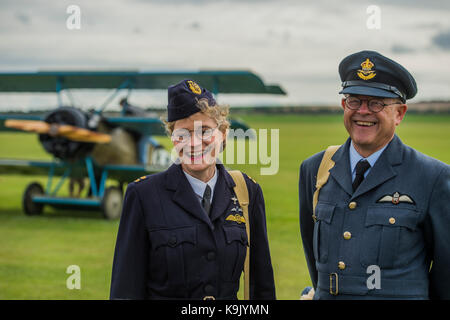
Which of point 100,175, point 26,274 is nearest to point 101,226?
point 100,175

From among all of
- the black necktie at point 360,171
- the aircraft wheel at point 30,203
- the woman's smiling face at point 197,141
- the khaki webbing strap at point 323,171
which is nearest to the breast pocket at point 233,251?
the woman's smiling face at point 197,141

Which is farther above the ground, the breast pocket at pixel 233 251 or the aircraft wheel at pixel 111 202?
the breast pocket at pixel 233 251

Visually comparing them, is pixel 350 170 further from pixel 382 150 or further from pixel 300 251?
pixel 300 251

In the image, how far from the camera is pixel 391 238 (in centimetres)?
203

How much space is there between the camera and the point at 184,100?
199 cm

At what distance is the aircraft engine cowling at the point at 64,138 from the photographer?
10047 millimetres

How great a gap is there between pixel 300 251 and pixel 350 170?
5287mm

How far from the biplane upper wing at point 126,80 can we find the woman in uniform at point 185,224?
6.96 metres

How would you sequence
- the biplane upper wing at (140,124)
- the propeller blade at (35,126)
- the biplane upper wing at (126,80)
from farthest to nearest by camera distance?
the biplane upper wing at (140,124) < the propeller blade at (35,126) < the biplane upper wing at (126,80)

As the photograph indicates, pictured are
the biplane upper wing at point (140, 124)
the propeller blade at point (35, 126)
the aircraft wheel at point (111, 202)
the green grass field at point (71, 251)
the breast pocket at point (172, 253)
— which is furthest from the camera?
the biplane upper wing at point (140, 124)

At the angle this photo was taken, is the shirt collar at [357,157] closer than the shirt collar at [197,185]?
No

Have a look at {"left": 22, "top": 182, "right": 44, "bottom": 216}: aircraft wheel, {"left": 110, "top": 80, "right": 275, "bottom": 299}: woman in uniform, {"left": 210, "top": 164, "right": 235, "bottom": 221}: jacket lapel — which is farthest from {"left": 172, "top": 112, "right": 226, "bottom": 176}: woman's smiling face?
{"left": 22, "top": 182, "right": 44, "bottom": 216}: aircraft wheel

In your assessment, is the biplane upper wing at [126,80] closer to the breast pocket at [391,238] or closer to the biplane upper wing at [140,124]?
the biplane upper wing at [140,124]

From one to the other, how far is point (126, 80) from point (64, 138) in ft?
5.51
